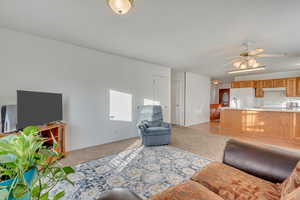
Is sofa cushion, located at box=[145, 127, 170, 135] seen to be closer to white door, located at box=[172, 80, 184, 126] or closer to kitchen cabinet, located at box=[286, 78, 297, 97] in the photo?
white door, located at box=[172, 80, 184, 126]

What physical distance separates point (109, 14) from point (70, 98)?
2119 millimetres

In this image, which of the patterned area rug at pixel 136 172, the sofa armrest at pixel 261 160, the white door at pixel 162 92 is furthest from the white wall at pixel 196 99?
the sofa armrest at pixel 261 160

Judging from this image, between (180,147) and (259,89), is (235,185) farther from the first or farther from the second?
(259,89)

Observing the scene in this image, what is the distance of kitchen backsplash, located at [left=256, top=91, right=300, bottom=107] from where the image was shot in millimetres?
5814

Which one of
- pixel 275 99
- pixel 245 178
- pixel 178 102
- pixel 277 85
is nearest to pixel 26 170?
pixel 245 178

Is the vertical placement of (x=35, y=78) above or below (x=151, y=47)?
below

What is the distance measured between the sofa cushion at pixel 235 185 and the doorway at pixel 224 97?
→ 8.91m

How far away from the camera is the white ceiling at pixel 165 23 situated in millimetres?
1849

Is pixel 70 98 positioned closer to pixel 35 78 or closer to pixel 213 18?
pixel 35 78

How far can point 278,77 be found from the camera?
20.1 feet

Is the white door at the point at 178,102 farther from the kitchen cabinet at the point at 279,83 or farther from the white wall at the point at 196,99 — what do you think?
the kitchen cabinet at the point at 279,83

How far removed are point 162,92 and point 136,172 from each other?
11.1 feet

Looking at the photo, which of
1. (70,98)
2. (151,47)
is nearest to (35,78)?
(70,98)

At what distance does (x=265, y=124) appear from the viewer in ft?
13.7
